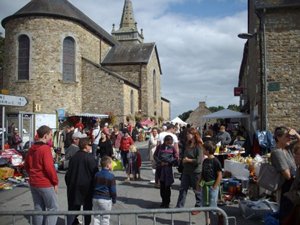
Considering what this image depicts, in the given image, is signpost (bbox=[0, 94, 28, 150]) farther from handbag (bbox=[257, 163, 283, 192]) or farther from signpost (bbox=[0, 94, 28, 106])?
handbag (bbox=[257, 163, 283, 192])

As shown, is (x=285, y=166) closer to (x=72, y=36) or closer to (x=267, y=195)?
(x=267, y=195)

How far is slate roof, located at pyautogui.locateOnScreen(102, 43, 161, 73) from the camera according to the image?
38188 mm

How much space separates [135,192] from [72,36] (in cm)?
2432

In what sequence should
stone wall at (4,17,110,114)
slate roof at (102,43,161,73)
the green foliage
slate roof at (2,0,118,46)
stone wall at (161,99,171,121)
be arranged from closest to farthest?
slate roof at (2,0,118,46) → stone wall at (4,17,110,114) → slate roof at (102,43,161,73) → stone wall at (161,99,171,121) → the green foliage

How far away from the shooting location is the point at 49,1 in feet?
101

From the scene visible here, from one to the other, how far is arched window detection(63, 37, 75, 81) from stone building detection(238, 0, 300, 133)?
67.2 ft

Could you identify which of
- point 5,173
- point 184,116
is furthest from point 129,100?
point 184,116

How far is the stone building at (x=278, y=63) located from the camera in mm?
14273

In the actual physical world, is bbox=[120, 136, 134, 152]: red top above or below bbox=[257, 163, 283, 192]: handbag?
above

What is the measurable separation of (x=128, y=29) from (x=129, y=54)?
18455 mm

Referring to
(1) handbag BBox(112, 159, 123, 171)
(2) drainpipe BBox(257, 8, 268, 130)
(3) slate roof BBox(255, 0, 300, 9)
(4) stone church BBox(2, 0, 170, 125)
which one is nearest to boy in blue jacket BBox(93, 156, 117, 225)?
(1) handbag BBox(112, 159, 123, 171)

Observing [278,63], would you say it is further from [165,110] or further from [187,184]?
[165,110]

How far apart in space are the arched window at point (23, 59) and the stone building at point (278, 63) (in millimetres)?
21903

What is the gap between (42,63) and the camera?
97.0 feet
